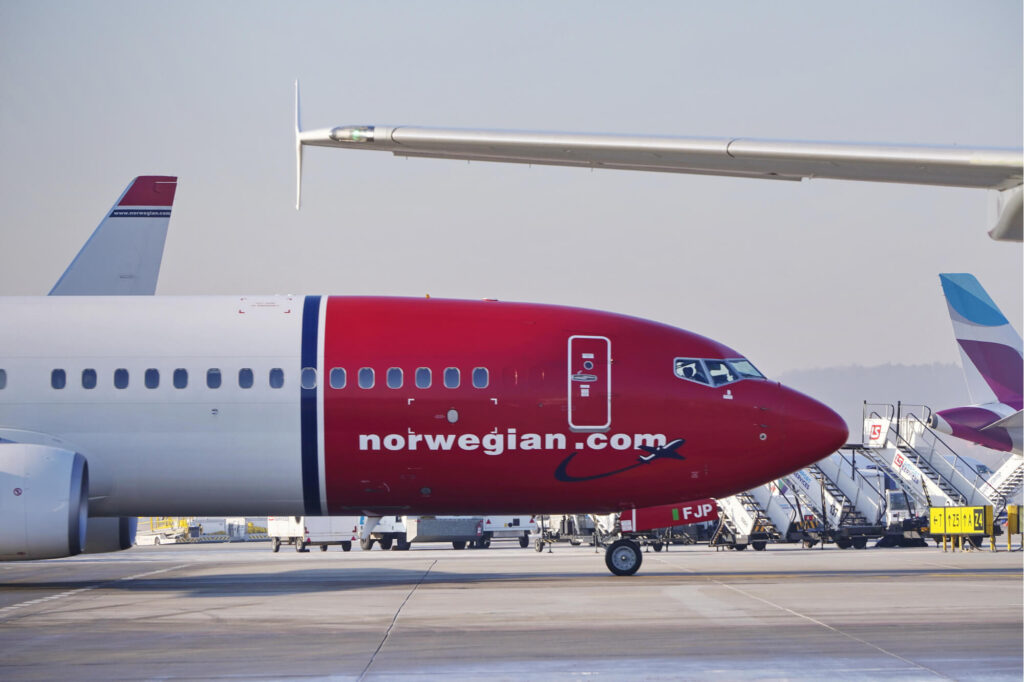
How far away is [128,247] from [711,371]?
15073 mm

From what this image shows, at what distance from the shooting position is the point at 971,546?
3234 cm


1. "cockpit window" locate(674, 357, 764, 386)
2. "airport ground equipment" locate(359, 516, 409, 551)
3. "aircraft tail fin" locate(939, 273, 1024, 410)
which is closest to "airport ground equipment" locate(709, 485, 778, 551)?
"aircraft tail fin" locate(939, 273, 1024, 410)

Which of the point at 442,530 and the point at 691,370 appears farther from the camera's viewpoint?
the point at 442,530

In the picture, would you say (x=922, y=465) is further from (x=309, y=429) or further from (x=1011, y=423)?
(x=309, y=429)

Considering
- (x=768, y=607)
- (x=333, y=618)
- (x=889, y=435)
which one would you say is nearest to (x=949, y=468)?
(x=889, y=435)

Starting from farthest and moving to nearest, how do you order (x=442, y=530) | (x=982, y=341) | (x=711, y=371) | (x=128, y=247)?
(x=442, y=530)
(x=982, y=341)
(x=128, y=247)
(x=711, y=371)

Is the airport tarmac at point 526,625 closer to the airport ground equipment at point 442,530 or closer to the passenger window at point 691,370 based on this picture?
the passenger window at point 691,370

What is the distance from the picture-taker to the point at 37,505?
1736cm

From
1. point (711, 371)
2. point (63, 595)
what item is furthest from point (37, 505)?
point (711, 371)

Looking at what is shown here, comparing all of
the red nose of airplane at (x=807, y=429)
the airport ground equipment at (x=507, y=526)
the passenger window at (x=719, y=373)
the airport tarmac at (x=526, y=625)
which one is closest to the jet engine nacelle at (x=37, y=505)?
the airport tarmac at (x=526, y=625)

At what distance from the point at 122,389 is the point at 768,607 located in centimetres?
1105

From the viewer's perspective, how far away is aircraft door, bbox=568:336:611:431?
741 inches

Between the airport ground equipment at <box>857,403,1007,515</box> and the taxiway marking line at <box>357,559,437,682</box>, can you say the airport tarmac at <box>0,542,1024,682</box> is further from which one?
the airport ground equipment at <box>857,403,1007,515</box>

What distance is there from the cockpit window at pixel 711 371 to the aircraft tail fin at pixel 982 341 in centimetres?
2169
